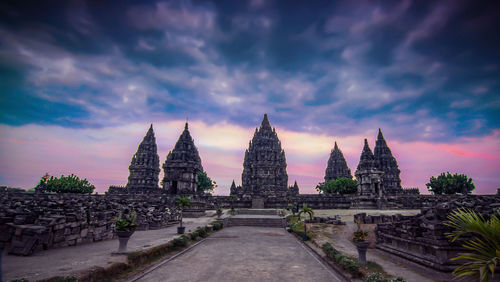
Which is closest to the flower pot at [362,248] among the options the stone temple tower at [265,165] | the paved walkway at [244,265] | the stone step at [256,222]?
the paved walkway at [244,265]

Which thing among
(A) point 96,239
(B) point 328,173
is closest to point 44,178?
(A) point 96,239

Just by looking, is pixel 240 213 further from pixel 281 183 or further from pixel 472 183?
pixel 472 183

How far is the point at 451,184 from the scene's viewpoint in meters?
65.2

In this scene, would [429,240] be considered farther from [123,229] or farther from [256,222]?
[256,222]

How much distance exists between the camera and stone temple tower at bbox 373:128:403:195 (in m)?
61.4

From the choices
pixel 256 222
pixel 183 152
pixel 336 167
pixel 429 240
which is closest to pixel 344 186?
pixel 336 167

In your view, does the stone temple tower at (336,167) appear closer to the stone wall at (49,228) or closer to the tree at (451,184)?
the tree at (451,184)

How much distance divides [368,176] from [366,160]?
9.34ft

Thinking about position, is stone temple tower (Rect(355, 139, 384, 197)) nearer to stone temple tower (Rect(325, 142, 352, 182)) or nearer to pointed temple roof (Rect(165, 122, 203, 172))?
pointed temple roof (Rect(165, 122, 203, 172))

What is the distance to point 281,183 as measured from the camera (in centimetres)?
6028

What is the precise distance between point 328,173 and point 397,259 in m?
72.8

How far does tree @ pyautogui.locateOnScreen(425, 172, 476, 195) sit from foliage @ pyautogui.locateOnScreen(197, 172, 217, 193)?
6576 centimetres

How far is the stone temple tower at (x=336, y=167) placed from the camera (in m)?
77.6

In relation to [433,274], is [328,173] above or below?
above
